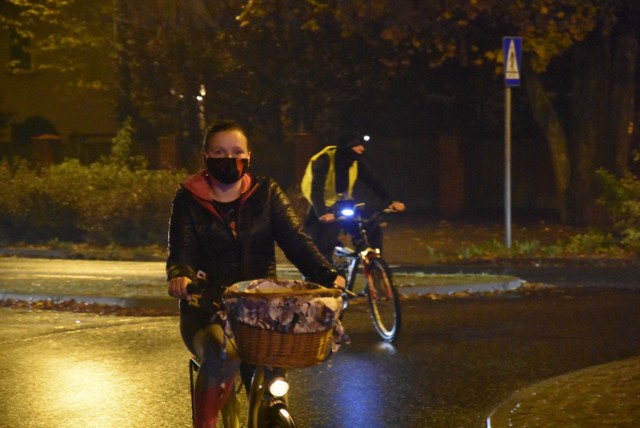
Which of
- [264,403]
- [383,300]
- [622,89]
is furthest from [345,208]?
[622,89]

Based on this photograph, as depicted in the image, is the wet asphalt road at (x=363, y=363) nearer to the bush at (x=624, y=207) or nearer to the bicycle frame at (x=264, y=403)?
the bicycle frame at (x=264, y=403)

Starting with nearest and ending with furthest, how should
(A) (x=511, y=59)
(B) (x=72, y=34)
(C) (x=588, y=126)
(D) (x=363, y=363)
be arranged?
(D) (x=363, y=363)
(A) (x=511, y=59)
(C) (x=588, y=126)
(B) (x=72, y=34)

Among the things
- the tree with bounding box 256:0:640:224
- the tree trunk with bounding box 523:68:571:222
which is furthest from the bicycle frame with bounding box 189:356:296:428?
the tree trunk with bounding box 523:68:571:222

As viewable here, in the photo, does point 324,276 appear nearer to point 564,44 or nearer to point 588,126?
point 564,44

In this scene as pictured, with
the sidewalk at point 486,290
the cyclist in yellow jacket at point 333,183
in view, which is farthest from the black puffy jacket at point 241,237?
the cyclist in yellow jacket at point 333,183

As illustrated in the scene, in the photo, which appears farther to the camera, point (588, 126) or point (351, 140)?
point (588, 126)

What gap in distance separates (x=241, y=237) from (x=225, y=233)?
74mm

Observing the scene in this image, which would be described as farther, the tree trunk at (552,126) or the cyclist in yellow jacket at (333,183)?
the tree trunk at (552,126)

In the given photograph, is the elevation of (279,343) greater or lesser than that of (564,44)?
lesser

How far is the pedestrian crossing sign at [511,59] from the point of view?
1667cm

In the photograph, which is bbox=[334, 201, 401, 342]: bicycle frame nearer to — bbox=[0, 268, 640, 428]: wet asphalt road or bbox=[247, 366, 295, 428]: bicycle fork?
bbox=[0, 268, 640, 428]: wet asphalt road

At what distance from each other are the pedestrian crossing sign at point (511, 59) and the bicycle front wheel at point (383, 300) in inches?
279

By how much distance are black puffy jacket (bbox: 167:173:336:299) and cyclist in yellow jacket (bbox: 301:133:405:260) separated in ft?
16.9

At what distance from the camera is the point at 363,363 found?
9.27 metres
